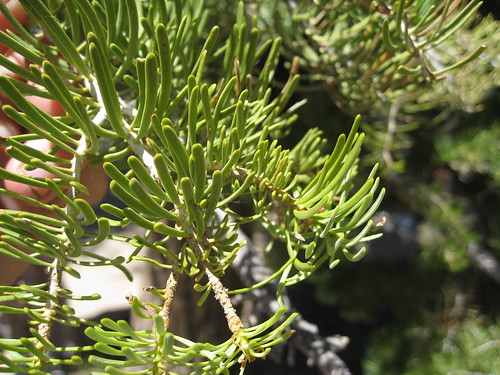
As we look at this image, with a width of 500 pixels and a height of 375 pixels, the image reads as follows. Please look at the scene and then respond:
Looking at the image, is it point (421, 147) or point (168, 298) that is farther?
point (421, 147)

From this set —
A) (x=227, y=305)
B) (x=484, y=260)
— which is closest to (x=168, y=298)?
(x=227, y=305)

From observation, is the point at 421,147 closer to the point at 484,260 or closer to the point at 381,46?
the point at 484,260

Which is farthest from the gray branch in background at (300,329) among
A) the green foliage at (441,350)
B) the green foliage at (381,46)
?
the green foliage at (441,350)

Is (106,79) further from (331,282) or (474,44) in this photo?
(331,282)

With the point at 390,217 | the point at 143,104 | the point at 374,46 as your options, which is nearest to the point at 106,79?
the point at 143,104

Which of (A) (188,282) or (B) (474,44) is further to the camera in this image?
(A) (188,282)

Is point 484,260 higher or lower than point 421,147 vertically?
lower

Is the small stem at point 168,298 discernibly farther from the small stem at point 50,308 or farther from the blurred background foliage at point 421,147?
the blurred background foliage at point 421,147

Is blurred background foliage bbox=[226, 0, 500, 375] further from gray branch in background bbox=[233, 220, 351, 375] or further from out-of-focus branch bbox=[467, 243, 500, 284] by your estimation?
gray branch in background bbox=[233, 220, 351, 375]

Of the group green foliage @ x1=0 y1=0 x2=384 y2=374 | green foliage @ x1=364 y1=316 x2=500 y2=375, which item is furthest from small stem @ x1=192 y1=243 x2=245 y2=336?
green foliage @ x1=364 y1=316 x2=500 y2=375
